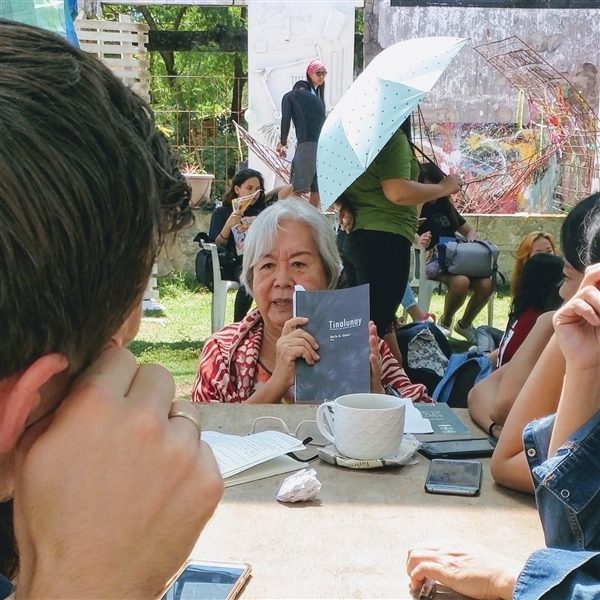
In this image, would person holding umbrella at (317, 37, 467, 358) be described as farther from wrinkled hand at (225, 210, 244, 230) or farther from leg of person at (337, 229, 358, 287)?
wrinkled hand at (225, 210, 244, 230)

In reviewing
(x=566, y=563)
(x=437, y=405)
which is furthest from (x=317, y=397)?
(x=566, y=563)

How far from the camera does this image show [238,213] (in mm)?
6387

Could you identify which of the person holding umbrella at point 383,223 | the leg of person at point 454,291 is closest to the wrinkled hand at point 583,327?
the person holding umbrella at point 383,223

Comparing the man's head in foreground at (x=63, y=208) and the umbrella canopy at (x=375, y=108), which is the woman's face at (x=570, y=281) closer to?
the umbrella canopy at (x=375, y=108)

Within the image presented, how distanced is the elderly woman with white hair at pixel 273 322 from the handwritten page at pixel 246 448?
45 cm

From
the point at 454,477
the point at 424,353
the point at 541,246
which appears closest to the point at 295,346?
the point at 454,477

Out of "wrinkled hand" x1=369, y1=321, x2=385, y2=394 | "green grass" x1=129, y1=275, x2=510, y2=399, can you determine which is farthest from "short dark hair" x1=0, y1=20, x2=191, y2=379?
"green grass" x1=129, y1=275, x2=510, y2=399

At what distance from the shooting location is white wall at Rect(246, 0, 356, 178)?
10570mm

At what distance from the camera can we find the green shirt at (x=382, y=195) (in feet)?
12.8

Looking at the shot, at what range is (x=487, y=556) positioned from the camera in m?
1.21

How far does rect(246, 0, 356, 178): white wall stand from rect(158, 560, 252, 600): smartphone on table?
9629 millimetres

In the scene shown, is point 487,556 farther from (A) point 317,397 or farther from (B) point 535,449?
(A) point 317,397

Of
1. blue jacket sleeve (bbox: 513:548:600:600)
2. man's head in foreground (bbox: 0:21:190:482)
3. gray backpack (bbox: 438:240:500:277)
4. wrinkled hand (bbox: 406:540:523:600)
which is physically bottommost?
gray backpack (bbox: 438:240:500:277)

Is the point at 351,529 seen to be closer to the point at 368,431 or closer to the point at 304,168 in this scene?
the point at 368,431
